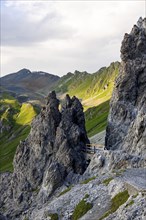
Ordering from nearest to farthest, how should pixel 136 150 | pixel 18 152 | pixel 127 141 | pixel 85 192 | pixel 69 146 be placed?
pixel 85 192
pixel 136 150
pixel 127 141
pixel 69 146
pixel 18 152

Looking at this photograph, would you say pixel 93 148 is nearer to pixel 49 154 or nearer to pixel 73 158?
pixel 73 158

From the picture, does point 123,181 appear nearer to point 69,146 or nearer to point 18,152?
point 69,146

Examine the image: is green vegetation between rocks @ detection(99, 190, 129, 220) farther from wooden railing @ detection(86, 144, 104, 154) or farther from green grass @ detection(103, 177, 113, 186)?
wooden railing @ detection(86, 144, 104, 154)

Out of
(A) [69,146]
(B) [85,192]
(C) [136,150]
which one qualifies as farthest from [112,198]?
(A) [69,146]

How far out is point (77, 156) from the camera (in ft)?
251

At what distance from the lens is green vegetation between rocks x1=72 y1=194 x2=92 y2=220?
4562 centimetres

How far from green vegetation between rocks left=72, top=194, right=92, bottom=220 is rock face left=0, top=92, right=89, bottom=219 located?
22590mm

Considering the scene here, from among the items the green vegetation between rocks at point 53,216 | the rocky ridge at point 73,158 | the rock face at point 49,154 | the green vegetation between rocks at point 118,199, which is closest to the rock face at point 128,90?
the rocky ridge at point 73,158

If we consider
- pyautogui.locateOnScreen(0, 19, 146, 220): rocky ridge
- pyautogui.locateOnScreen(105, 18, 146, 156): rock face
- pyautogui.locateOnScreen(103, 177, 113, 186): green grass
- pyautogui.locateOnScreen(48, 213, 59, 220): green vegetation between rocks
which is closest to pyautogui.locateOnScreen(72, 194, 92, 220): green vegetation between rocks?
pyautogui.locateOnScreen(0, 19, 146, 220): rocky ridge

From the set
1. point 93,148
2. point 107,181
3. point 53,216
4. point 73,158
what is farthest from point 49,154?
point 53,216

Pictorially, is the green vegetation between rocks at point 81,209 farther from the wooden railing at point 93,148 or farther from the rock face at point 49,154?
the wooden railing at point 93,148

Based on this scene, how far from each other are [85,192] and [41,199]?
71.5 ft

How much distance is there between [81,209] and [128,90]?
41.2 metres

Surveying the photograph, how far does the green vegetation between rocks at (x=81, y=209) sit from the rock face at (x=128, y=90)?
28281 mm
